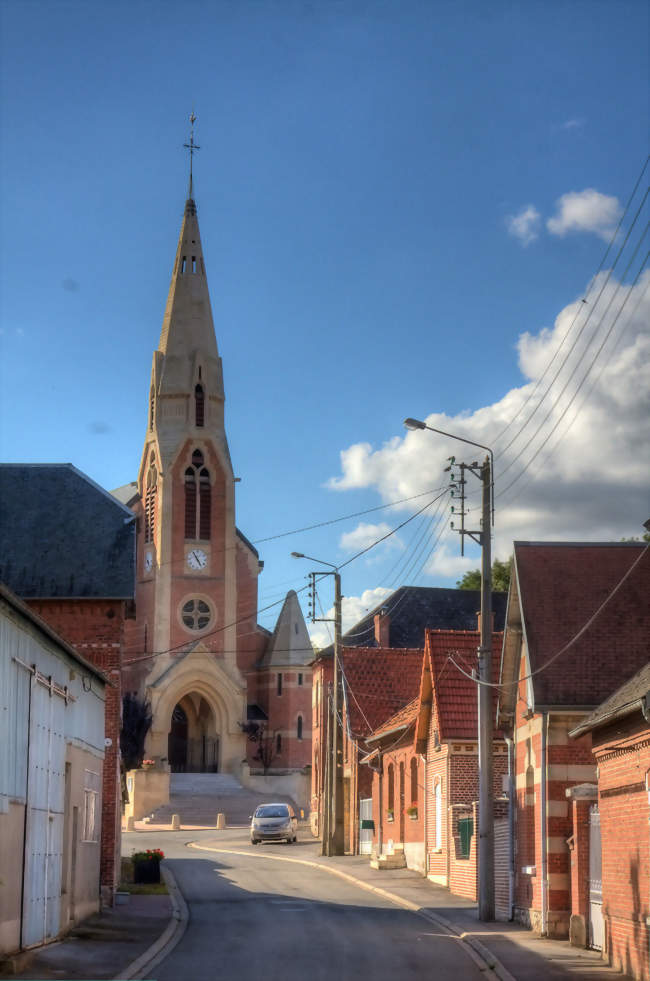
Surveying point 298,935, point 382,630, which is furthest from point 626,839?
point 382,630

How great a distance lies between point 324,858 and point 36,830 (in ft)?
75.9

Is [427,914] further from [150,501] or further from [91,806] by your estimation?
[150,501]

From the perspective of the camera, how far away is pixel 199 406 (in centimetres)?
7781

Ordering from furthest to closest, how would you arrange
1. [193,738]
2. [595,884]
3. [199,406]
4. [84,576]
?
[199,406] → [193,738] → [84,576] → [595,884]

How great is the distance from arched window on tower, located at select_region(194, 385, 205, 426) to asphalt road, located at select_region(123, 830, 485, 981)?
45114 millimetres

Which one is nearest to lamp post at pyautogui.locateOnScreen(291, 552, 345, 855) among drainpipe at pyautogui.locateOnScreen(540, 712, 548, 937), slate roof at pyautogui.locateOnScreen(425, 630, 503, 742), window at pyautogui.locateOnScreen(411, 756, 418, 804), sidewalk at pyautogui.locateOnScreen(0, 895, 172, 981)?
window at pyautogui.locateOnScreen(411, 756, 418, 804)

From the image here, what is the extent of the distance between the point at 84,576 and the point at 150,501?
163 ft

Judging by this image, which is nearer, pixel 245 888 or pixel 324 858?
pixel 245 888

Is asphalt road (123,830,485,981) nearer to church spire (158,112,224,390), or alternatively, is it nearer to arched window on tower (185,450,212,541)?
arched window on tower (185,450,212,541)

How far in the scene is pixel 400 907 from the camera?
1033 inches

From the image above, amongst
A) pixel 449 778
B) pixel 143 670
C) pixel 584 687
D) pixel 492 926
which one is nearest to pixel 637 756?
pixel 584 687

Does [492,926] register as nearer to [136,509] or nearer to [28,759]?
[28,759]

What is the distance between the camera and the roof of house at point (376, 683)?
46.1 metres

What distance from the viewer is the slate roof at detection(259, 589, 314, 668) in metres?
77.6
